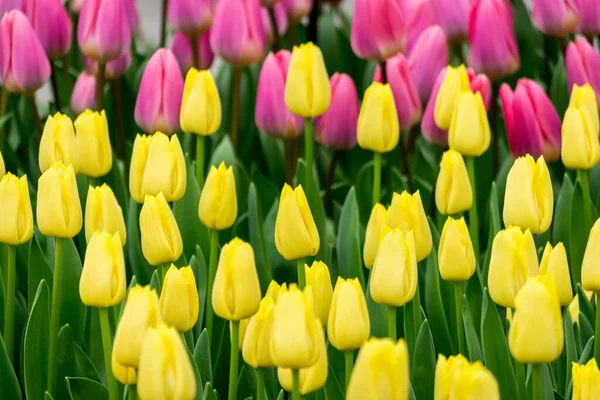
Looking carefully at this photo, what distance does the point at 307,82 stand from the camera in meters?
1.09

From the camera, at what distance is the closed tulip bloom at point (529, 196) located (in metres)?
0.85

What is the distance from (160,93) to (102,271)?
525 millimetres

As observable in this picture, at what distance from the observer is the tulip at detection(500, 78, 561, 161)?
125 centimetres

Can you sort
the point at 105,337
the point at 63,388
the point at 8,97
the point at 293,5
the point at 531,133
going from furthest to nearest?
the point at 8,97, the point at 293,5, the point at 531,133, the point at 63,388, the point at 105,337

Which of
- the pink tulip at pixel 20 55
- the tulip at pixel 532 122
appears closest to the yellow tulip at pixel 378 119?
the tulip at pixel 532 122

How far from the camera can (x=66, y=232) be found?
0.88m

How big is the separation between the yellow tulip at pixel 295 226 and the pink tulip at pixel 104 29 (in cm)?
56

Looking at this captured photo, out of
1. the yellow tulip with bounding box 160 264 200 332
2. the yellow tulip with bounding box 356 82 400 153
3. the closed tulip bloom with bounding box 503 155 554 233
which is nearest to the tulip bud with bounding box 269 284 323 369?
the yellow tulip with bounding box 160 264 200 332

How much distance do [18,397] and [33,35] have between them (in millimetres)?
492

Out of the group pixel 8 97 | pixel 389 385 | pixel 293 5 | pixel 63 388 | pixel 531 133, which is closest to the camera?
pixel 389 385

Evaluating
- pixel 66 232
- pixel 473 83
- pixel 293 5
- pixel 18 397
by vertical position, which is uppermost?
pixel 293 5

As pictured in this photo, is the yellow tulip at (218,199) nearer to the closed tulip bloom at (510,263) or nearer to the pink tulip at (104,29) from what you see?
the closed tulip bloom at (510,263)

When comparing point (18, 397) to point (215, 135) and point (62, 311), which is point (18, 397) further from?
point (215, 135)

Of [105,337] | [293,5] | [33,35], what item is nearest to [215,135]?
[293,5]
